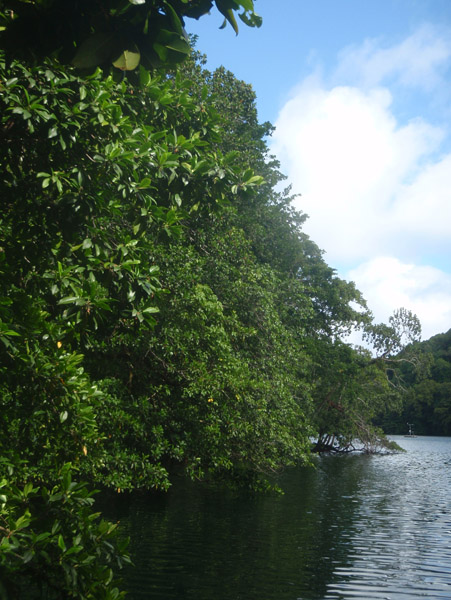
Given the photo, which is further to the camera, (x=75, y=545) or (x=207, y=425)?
(x=207, y=425)

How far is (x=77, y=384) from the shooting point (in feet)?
19.2

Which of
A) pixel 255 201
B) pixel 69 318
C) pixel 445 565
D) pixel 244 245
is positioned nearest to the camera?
pixel 69 318

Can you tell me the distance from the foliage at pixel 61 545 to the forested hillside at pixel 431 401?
345 ft

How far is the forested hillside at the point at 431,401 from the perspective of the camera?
108 metres

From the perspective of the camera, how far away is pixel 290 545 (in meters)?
14.4

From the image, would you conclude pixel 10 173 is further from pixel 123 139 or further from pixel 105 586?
pixel 105 586

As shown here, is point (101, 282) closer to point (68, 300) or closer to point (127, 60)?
point (68, 300)

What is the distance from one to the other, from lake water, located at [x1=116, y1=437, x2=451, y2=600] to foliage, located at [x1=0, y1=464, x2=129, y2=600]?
19.0 feet

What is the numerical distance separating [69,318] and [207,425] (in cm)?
978

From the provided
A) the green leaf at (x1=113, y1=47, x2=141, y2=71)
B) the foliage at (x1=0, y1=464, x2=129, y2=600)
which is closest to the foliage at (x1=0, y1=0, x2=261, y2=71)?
the green leaf at (x1=113, y1=47, x2=141, y2=71)

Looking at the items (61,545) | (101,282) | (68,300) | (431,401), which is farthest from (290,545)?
(431,401)

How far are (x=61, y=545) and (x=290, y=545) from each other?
11.2 metres

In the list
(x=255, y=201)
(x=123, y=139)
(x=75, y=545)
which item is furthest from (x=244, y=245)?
(x=75, y=545)

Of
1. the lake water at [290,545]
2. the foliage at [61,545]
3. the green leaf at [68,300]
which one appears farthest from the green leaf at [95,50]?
the lake water at [290,545]
